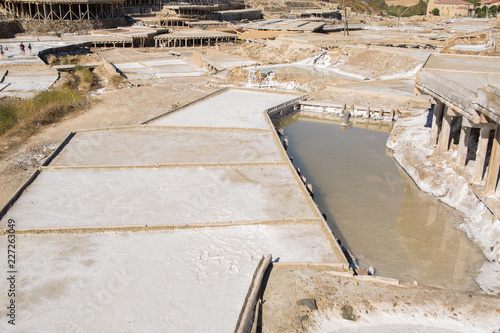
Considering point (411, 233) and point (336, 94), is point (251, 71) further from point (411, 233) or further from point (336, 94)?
point (411, 233)

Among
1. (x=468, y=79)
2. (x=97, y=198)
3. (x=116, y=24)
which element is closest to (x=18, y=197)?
(x=97, y=198)

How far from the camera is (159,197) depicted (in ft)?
32.8

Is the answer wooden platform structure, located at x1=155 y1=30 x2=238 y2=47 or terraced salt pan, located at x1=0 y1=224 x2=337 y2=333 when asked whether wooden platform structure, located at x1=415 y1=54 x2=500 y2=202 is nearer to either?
terraced salt pan, located at x1=0 y1=224 x2=337 y2=333

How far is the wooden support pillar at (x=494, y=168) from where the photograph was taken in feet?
31.0

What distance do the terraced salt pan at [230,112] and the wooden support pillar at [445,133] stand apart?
555cm

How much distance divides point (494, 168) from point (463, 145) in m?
2.02

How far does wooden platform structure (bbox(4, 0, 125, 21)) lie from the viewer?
120 feet

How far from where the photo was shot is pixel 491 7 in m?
50.1

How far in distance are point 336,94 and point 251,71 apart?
5243mm

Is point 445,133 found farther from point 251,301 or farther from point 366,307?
point 251,301

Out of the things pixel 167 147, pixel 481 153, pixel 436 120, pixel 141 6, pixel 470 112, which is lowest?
pixel 167 147

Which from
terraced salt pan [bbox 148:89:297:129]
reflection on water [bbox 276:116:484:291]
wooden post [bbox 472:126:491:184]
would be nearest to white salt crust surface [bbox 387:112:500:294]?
reflection on water [bbox 276:116:484:291]

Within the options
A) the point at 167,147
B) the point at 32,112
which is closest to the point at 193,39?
the point at 32,112

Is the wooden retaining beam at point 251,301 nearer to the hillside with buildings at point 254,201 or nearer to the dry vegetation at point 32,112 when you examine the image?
the hillside with buildings at point 254,201
